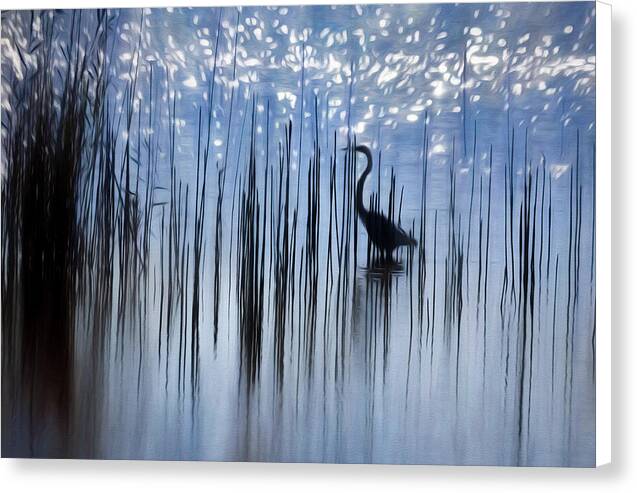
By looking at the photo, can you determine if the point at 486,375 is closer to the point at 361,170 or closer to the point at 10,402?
the point at 361,170

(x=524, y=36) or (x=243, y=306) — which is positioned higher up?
(x=524, y=36)

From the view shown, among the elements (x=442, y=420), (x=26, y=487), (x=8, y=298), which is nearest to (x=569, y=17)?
(x=442, y=420)

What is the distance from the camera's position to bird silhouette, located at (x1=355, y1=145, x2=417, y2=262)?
171 cm

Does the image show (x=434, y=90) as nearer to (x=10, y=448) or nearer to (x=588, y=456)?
(x=588, y=456)

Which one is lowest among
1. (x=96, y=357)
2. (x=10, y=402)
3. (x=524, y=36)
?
(x=10, y=402)

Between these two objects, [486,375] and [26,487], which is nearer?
[486,375]

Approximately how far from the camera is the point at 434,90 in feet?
5.60

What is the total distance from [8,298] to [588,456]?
148cm
